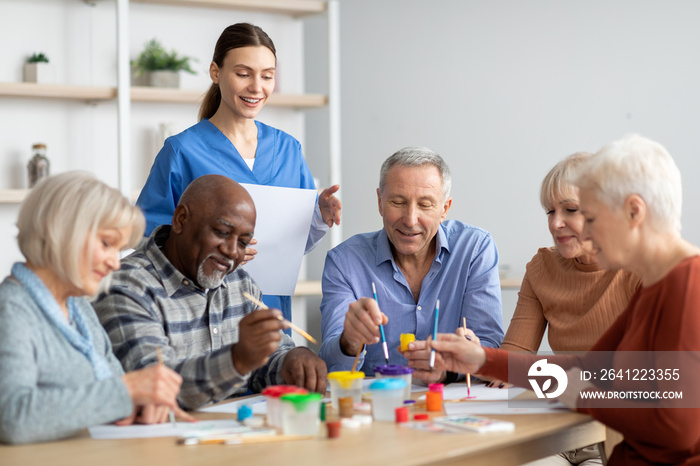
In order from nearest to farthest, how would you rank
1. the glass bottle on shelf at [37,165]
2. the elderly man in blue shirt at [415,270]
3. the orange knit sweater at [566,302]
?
the orange knit sweater at [566,302] → the elderly man in blue shirt at [415,270] → the glass bottle on shelf at [37,165]

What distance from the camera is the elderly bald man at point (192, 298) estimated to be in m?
1.75

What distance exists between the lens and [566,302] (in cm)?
210

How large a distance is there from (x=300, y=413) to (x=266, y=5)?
3236mm

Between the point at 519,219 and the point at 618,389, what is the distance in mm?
2641

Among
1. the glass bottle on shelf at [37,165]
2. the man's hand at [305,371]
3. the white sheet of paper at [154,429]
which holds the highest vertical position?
the glass bottle on shelf at [37,165]

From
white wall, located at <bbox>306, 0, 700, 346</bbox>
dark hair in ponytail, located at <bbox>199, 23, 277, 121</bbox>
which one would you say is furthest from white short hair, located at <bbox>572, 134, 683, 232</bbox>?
white wall, located at <bbox>306, 0, 700, 346</bbox>

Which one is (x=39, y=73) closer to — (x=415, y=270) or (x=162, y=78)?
(x=162, y=78)

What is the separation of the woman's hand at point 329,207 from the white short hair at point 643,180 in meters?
1.15

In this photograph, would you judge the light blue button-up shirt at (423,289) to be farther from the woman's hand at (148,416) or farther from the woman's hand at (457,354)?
the woman's hand at (148,416)

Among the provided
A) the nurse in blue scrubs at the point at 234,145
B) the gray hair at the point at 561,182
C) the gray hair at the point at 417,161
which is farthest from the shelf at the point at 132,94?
the gray hair at the point at 561,182

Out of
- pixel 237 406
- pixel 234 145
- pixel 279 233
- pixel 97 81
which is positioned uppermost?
pixel 97 81

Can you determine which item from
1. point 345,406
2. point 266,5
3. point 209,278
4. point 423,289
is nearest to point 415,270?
point 423,289

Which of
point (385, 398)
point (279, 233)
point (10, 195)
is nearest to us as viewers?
point (385, 398)

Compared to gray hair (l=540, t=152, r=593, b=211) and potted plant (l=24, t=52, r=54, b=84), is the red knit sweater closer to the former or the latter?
gray hair (l=540, t=152, r=593, b=211)
